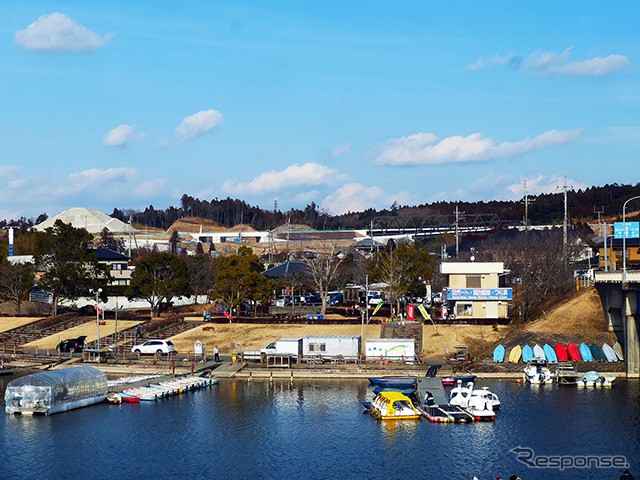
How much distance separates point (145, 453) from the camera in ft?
125

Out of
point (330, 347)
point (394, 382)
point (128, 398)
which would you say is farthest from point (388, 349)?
point (128, 398)

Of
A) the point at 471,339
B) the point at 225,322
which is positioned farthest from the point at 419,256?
the point at 225,322

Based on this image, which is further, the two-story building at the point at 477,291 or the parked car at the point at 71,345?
the two-story building at the point at 477,291

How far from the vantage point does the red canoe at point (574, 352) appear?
59.7 metres

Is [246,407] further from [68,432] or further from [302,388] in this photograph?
[68,432]

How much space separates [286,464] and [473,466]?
9.12 metres

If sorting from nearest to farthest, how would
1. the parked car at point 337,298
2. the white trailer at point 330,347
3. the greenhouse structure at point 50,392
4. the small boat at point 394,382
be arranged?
the greenhouse structure at point 50,392, the small boat at point 394,382, the white trailer at point 330,347, the parked car at point 337,298

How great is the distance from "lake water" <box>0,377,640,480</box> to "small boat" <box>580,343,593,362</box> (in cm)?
765

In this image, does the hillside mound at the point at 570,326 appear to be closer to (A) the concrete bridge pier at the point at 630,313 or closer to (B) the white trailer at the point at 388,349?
(A) the concrete bridge pier at the point at 630,313

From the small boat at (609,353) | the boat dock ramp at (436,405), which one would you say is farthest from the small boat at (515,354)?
the boat dock ramp at (436,405)

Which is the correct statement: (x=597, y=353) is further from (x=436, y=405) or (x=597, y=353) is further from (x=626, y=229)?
(x=436, y=405)

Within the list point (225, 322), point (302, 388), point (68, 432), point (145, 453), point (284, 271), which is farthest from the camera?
point (284, 271)

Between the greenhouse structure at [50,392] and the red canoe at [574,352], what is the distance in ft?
124

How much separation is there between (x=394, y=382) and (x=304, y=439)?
1389cm
